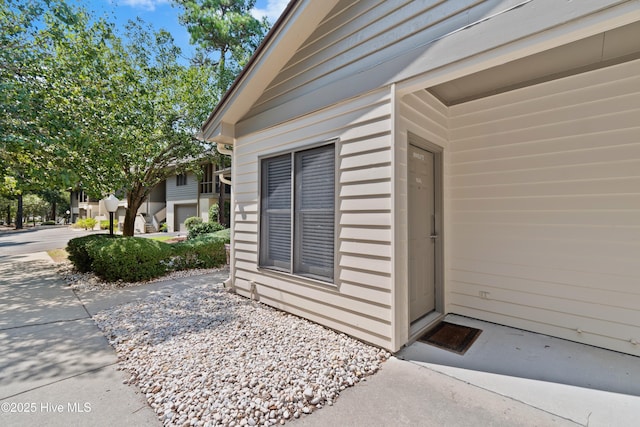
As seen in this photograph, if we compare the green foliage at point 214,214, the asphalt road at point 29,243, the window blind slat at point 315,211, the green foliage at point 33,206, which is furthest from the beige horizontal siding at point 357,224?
the green foliage at point 33,206

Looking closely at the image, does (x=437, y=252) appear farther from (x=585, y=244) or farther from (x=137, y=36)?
(x=137, y=36)

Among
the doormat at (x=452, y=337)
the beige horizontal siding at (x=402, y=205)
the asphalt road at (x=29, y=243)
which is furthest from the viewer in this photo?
the asphalt road at (x=29, y=243)

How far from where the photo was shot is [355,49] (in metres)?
3.06

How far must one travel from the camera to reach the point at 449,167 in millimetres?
3744

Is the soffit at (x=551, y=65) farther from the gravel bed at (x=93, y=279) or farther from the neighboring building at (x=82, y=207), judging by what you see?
the neighboring building at (x=82, y=207)

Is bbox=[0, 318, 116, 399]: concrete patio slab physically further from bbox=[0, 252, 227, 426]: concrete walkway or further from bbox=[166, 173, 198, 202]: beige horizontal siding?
bbox=[166, 173, 198, 202]: beige horizontal siding

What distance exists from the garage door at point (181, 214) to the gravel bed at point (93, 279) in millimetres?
13019

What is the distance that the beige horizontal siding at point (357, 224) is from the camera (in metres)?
2.72

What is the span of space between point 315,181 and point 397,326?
1853 millimetres

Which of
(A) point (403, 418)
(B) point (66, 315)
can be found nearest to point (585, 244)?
(A) point (403, 418)

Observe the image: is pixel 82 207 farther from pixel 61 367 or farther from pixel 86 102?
pixel 61 367

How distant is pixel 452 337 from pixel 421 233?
119cm

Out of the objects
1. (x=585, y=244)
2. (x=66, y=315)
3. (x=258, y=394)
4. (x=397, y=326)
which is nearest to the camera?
(x=258, y=394)

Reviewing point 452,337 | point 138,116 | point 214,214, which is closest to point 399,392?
point 452,337
